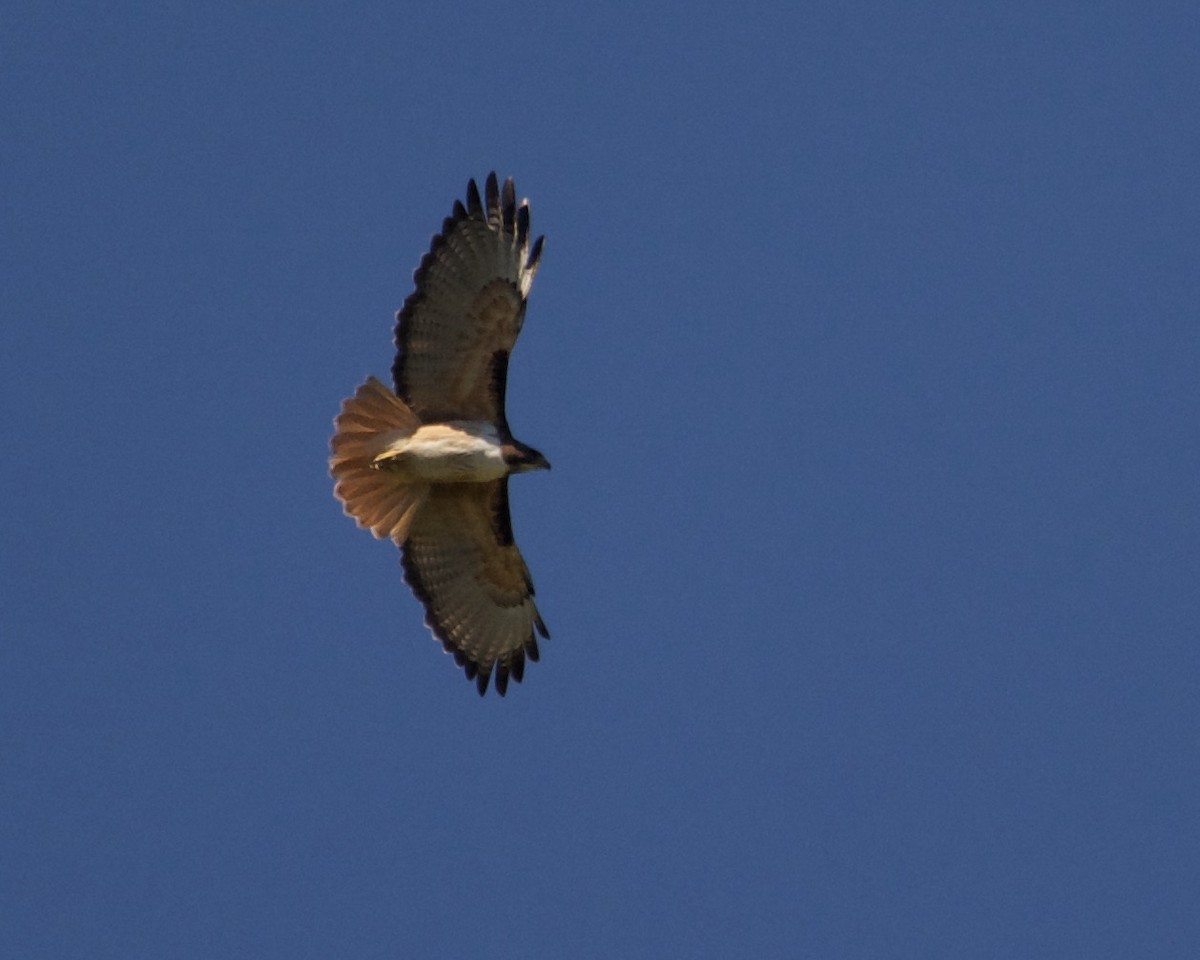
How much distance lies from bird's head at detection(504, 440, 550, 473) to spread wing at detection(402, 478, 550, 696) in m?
0.45

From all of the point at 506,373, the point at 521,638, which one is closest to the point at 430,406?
the point at 506,373

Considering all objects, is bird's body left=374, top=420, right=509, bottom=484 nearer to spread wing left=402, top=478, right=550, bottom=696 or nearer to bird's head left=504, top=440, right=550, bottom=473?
bird's head left=504, top=440, right=550, bottom=473

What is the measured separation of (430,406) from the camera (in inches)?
548

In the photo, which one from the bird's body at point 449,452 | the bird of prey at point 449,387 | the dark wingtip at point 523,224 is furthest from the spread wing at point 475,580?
the dark wingtip at point 523,224

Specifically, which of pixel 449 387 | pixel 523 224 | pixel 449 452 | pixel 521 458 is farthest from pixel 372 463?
pixel 523 224

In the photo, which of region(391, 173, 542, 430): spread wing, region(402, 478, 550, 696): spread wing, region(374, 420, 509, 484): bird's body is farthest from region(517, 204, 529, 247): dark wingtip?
region(402, 478, 550, 696): spread wing

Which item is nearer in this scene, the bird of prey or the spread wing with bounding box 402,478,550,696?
the bird of prey

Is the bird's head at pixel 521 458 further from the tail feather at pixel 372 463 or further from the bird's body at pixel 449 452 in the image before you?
the tail feather at pixel 372 463

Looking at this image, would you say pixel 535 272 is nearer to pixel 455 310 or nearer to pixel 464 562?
pixel 455 310

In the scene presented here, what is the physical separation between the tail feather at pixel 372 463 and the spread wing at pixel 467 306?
137 millimetres

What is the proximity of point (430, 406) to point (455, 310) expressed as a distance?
2.04 ft

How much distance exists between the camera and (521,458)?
13.9m

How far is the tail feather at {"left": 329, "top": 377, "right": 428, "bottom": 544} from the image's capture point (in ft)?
45.3

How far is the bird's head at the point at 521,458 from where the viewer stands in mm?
13883
